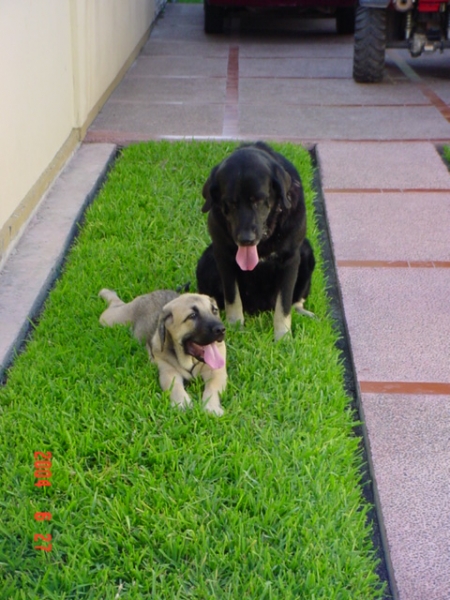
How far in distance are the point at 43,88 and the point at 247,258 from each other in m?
2.73

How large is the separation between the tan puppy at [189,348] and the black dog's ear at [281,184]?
58 cm

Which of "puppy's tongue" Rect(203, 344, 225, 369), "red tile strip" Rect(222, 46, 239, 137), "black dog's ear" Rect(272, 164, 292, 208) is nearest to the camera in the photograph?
"puppy's tongue" Rect(203, 344, 225, 369)

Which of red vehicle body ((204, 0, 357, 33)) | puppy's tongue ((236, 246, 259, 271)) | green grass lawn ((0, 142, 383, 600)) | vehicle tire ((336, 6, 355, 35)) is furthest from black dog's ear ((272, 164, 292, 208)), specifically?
vehicle tire ((336, 6, 355, 35))

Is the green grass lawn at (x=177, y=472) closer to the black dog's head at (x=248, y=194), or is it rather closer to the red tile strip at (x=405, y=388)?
the red tile strip at (x=405, y=388)

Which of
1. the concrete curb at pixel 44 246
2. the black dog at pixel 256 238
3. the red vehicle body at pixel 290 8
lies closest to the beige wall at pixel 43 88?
the concrete curb at pixel 44 246

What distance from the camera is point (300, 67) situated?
1086cm

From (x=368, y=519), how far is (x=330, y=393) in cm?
75

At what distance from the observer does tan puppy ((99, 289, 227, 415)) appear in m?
3.46

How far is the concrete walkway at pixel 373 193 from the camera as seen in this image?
10.1 feet

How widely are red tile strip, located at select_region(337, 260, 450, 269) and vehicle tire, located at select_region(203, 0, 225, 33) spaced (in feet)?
29.8

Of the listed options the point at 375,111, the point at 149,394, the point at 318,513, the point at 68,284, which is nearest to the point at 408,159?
the point at 375,111

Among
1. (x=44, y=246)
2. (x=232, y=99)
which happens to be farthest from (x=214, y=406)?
(x=232, y=99)
